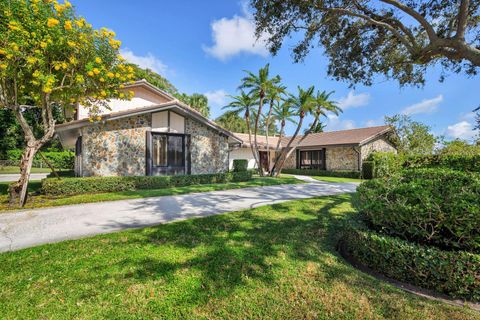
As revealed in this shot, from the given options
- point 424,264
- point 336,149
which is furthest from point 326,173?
point 424,264

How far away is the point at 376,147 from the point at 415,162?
8.30m

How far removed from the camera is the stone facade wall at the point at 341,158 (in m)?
22.8

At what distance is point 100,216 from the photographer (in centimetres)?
654

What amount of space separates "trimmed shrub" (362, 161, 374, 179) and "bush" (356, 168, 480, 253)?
634 inches

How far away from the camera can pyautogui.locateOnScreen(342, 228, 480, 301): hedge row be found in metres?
3.20

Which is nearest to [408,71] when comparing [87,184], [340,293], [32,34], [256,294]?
[340,293]

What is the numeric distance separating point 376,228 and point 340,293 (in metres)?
2.01

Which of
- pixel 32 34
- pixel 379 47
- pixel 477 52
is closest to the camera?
pixel 477 52

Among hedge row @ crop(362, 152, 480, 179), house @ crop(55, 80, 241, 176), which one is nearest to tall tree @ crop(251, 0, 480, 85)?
hedge row @ crop(362, 152, 480, 179)

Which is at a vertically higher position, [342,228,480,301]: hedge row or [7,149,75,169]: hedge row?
[7,149,75,169]: hedge row

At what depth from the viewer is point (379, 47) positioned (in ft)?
30.3

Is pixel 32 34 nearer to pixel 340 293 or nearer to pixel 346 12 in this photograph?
pixel 346 12

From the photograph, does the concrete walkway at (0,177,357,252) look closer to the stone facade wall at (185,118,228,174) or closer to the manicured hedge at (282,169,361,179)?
the stone facade wall at (185,118,228,174)

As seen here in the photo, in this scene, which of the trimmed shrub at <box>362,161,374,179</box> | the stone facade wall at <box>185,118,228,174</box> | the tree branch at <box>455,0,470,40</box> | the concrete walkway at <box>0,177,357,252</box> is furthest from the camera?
the trimmed shrub at <box>362,161,374,179</box>
